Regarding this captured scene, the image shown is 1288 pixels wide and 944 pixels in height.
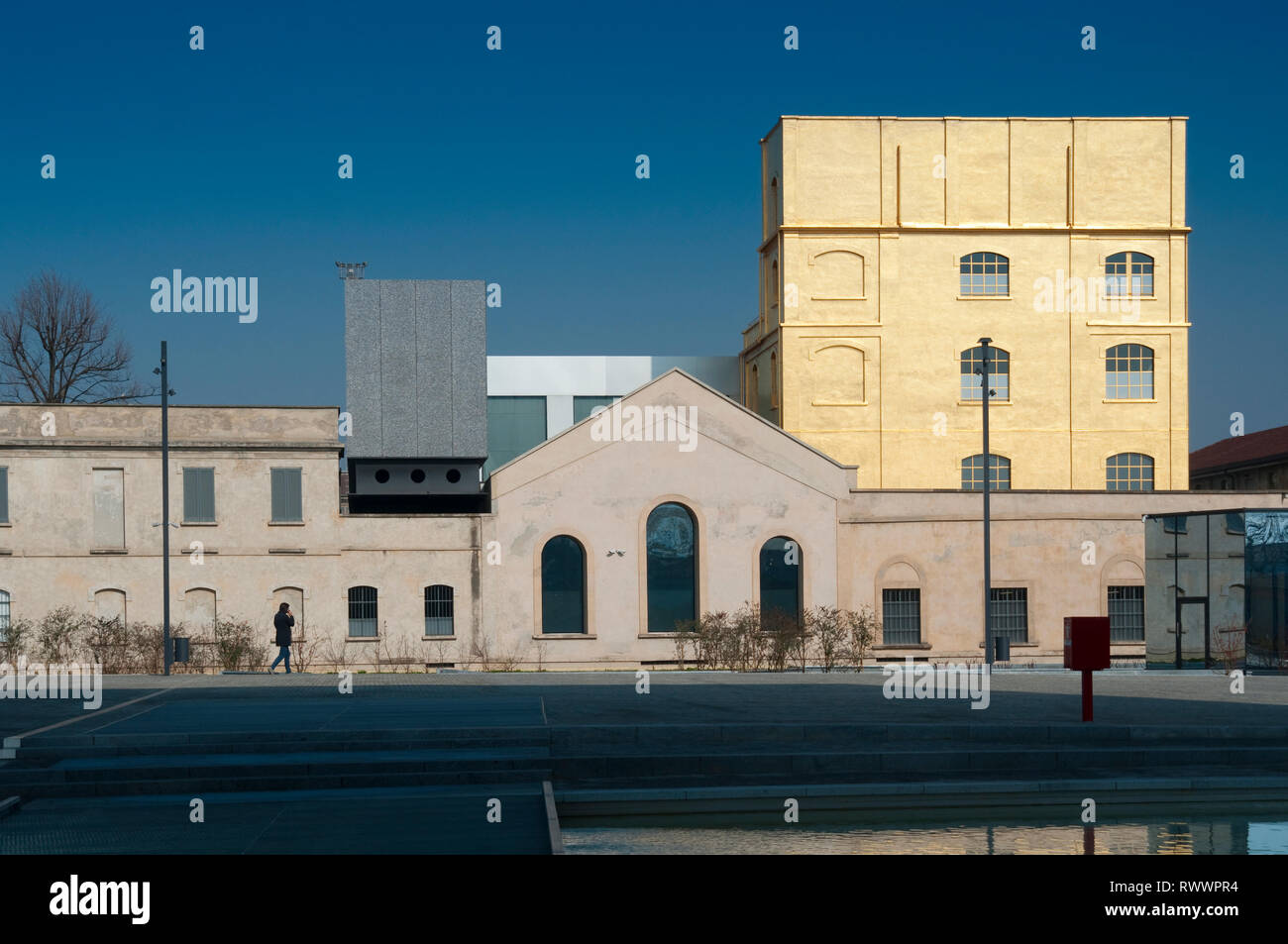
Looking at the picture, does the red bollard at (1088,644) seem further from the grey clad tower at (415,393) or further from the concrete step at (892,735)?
the grey clad tower at (415,393)

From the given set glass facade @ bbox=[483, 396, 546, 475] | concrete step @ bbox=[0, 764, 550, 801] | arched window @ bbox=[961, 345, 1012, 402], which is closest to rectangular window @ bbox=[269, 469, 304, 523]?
glass facade @ bbox=[483, 396, 546, 475]

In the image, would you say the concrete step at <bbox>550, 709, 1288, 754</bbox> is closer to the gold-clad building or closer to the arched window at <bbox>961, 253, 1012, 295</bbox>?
the gold-clad building

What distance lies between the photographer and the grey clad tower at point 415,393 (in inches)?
1887

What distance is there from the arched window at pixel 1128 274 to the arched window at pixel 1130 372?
91.0 inches

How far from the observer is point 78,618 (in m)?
39.8

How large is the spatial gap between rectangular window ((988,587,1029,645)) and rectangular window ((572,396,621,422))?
22049 millimetres

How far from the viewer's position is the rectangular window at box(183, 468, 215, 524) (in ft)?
135

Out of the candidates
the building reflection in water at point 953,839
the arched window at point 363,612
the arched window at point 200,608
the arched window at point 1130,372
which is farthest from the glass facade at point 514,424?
the building reflection in water at point 953,839

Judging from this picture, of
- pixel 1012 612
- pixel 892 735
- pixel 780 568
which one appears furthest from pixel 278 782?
pixel 1012 612

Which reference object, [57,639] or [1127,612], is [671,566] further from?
[57,639]
